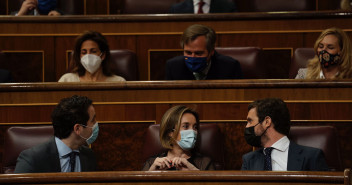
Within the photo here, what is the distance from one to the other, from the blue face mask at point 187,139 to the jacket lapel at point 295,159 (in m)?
0.19

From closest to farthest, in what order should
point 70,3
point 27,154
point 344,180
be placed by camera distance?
point 344,180, point 27,154, point 70,3

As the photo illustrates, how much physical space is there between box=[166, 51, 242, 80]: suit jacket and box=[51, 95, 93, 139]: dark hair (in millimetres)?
440

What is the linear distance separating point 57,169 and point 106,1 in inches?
47.9

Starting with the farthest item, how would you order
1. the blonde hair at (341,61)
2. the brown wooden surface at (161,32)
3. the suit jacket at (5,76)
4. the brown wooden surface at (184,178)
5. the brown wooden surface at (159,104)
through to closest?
the brown wooden surface at (161,32) → the suit jacket at (5,76) → the blonde hair at (341,61) → the brown wooden surface at (159,104) → the brown wooden surface at (184,178)

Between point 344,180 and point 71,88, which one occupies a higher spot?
point 71,88

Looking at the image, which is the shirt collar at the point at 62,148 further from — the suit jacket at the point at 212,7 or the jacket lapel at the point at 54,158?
the suit jacket at the point at 212,7

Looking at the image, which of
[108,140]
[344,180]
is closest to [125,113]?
[108,140]

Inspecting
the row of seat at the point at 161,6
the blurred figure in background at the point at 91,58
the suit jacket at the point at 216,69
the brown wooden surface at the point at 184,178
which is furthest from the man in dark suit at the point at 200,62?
the brown wooden surface at the point at 184,178

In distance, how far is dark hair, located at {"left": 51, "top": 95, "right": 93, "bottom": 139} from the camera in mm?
1330

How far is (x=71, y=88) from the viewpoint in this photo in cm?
150

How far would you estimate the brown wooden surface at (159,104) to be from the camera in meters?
1.45

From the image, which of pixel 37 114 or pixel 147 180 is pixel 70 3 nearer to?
pixel 37 114

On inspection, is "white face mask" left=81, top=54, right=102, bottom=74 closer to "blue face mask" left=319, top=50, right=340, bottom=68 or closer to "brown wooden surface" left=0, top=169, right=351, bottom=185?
"blue face mask" left=319, top=50, right=340, bottom=68

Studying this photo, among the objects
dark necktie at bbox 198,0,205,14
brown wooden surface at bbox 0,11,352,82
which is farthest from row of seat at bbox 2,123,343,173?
dark necktie at bbox 198,0,205,14
